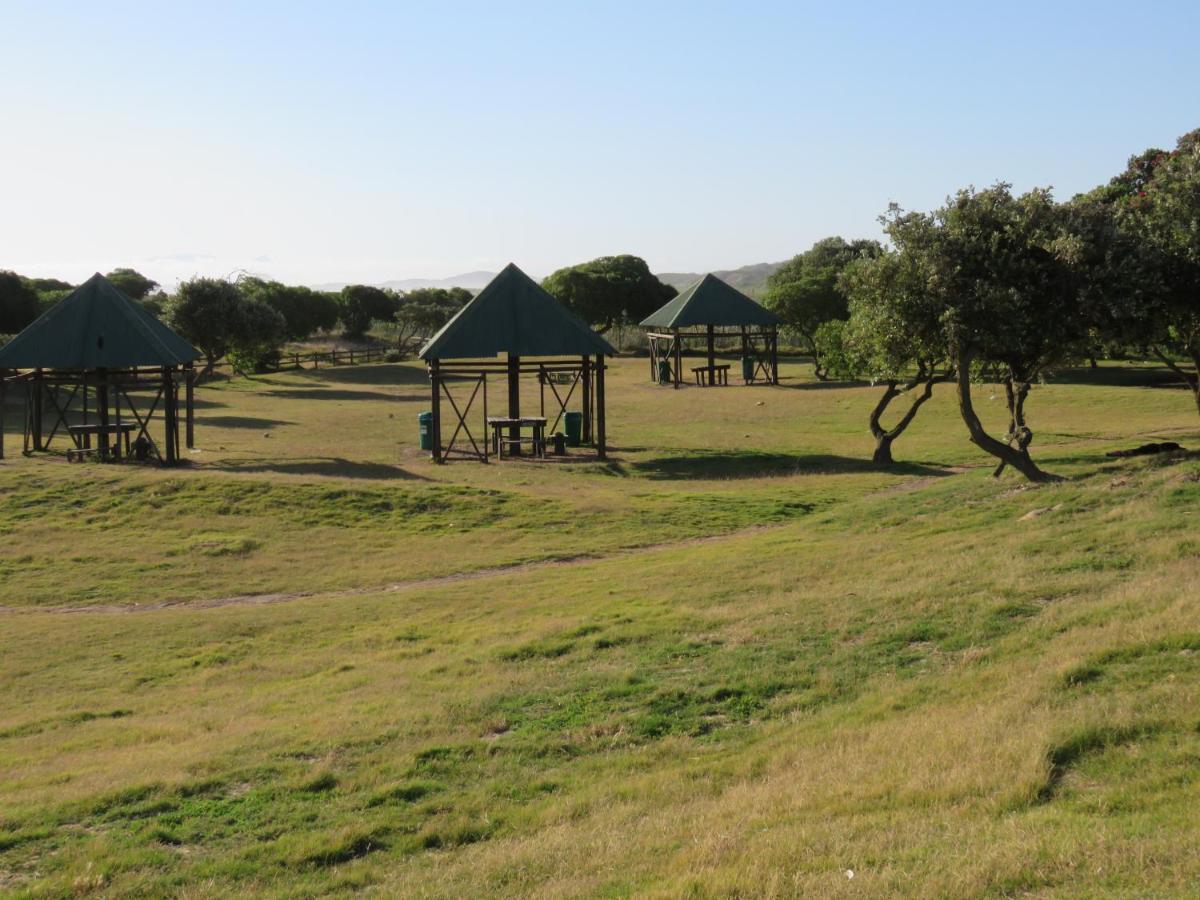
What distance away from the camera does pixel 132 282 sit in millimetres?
113250

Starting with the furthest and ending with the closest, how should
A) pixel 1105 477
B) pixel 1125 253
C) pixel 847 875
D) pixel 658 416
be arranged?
pixel 658 416, pixel 1125 253, pixel 1105 477, pixel 847 875

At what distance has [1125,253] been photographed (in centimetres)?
2175

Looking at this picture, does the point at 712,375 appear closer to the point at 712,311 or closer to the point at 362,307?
the point at 712,311

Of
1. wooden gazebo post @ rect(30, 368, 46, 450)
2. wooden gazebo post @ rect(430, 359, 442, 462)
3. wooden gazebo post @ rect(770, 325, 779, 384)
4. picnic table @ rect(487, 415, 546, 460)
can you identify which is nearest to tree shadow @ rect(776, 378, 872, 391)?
wooden gazebo post @ rect(770, 325, 779, 384)

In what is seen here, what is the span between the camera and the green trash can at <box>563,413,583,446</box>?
39.0 meters

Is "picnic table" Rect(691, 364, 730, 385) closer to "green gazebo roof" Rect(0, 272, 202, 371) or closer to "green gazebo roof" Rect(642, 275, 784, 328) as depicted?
"green gazebo roof" Rect(642, 275, 784, 328)

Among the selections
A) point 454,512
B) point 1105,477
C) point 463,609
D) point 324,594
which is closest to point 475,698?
point 463,609

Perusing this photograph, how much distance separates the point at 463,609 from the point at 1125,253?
1286cm

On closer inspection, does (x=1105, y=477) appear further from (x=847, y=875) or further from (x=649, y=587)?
(x=847, y=875)

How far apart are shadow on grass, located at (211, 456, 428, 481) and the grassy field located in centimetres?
304

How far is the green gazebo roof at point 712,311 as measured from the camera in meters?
61.2

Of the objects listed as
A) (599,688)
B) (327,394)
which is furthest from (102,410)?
(599,688)

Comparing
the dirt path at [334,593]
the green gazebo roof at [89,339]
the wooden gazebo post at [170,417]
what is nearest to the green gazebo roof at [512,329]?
the wooden gazebo post at [170,417]

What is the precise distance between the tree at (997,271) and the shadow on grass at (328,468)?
1400 cm
